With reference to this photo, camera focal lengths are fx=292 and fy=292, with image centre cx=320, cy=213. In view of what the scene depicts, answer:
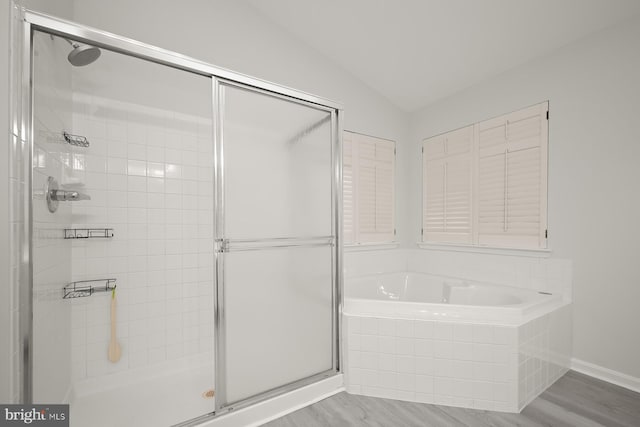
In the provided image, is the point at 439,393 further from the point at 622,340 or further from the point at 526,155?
the point at 526,155

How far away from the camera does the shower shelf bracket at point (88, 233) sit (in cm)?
174

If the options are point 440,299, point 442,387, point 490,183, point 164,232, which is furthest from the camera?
point 440,299

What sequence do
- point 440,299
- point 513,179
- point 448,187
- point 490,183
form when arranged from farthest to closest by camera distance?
1. point 448,187
2. point 440,299
3. point 490,183
4. point 513,179

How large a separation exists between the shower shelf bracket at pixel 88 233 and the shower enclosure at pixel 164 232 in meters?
0.01

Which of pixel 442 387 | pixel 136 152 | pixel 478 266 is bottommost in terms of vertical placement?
pixel 442 387

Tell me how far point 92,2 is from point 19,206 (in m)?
1.57

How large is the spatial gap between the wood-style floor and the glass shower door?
0.21m

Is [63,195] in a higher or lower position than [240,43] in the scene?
lower

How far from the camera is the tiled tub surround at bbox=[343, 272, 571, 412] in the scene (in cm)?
171

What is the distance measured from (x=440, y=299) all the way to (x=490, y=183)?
47.4 inches

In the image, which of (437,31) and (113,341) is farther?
(437,31)

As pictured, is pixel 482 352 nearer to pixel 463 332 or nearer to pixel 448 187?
pixel 463 332

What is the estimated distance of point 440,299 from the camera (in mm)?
2885

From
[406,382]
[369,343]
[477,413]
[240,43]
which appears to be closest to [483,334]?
[477,413]
